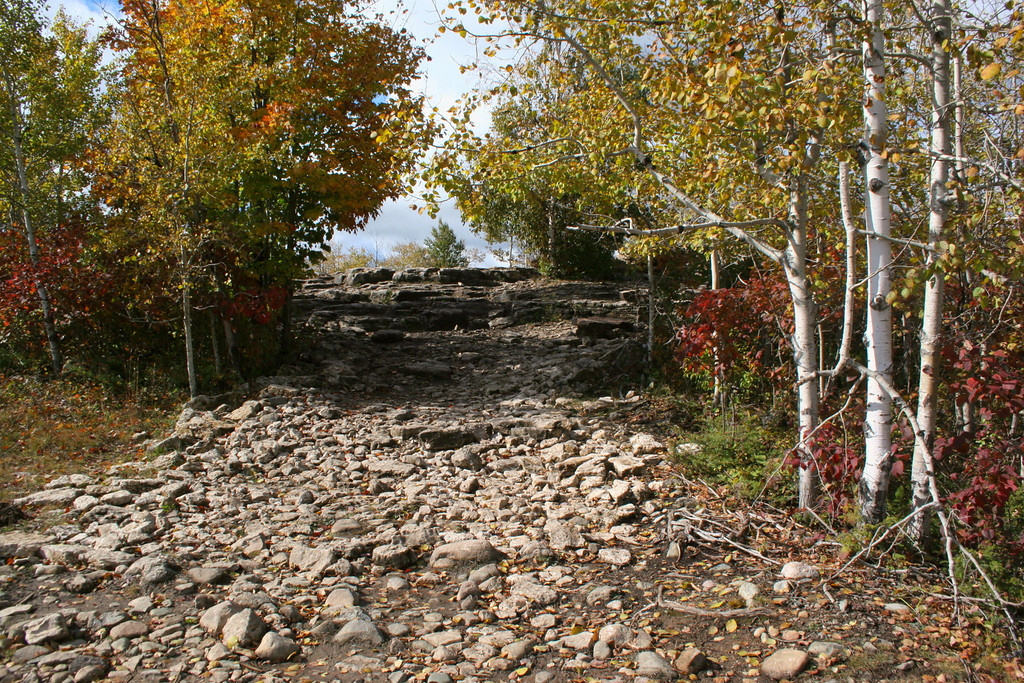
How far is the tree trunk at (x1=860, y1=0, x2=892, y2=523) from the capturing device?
4395 millimetres

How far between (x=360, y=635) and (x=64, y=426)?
6891 millimetres

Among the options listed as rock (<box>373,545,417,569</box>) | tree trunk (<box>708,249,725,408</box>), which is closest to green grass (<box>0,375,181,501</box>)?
rock (<box>373,545,417,569</box>)

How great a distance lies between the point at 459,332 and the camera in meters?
17.5

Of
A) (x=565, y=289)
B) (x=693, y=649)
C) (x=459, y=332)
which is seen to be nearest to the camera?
(x=693, y=649)

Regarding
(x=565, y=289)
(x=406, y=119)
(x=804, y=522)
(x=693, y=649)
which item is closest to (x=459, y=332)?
(x=565, y=289)

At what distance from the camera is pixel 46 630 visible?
3.85 metres

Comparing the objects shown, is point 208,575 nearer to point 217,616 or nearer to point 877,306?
point 217,616

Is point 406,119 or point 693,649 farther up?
point 406,119

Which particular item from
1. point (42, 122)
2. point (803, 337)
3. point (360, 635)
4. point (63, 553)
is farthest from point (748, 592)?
point (42, 122)

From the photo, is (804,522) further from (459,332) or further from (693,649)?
A: (459,332)

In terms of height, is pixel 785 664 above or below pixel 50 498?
below

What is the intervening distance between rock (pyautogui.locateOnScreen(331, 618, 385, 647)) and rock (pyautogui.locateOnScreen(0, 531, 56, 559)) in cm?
266

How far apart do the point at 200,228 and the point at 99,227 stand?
2471mm

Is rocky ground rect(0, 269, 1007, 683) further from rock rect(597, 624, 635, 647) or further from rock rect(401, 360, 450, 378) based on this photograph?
rock rect(401, 360, 450, 378)
